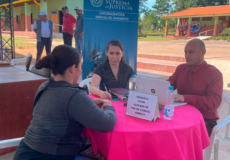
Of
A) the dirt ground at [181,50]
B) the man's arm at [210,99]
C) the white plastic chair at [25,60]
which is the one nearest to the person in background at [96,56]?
the white plastic chair at [25,60]

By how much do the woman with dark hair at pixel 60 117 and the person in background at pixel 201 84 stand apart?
99 cm

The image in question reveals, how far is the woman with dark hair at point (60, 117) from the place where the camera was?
1241 millimetres

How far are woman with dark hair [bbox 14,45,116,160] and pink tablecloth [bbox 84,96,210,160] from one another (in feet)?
0.34

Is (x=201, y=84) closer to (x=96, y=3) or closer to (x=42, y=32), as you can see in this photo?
(x=96, y=3)

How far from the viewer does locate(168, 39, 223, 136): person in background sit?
6.29ft

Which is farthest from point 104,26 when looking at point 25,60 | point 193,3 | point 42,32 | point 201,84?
point 193,3

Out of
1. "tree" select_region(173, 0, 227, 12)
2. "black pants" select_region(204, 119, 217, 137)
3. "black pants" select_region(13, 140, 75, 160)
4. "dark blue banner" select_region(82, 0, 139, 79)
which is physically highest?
"tree" select_region(173, 0, 227, 12)

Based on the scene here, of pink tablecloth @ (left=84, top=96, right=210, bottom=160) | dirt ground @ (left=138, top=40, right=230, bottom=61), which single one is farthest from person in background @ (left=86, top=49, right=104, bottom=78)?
dirt ground @ (left=138, top=40, right=230, bottom=61)

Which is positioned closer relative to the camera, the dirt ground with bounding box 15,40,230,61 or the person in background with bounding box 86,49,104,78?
the person in background with bounding box 86,49,104,78

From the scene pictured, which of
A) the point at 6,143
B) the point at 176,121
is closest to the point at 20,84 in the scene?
the point at 6,143

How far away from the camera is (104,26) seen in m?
3.82

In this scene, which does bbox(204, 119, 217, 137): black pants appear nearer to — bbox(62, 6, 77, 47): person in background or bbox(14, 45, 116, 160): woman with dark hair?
bbox(14, 45, 116, 160): woman with dark hair

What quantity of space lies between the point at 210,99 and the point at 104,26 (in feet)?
8.16

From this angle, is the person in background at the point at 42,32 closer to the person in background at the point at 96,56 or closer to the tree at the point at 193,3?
the person in background at the point at 96,56
